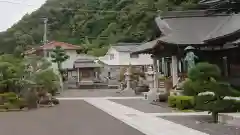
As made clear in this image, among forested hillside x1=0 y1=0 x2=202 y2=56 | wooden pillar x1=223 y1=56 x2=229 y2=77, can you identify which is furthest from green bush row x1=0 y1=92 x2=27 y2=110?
forested hillside x1=0 y1=0 x2=202 y2=56

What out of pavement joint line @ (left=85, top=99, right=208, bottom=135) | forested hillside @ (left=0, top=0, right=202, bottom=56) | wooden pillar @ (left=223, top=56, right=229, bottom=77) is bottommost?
pavement joint line @ (left=85, top=99, right=208, bottom=135)

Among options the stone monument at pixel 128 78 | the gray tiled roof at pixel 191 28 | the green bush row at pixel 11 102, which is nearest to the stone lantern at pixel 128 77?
the stone monument at pixel 128 78

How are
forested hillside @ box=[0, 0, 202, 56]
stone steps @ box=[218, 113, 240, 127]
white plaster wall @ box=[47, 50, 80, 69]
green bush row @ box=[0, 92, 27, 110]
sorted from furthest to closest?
forested hillside @ box=[0, 0, 202, 56], white plaster wall @ box=[47, 50, 80, 69], green bush row @ box=[0, 92, 27, 110], stone steps @ box=[218, 113, 240, 127]

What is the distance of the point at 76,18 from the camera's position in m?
82.3

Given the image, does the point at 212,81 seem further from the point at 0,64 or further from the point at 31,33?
the point at 31,33

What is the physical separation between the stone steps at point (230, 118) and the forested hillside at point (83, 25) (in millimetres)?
48515

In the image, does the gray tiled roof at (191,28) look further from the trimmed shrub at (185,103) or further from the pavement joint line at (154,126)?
the pavement joint line at (154,126)

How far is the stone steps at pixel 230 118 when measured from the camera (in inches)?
557

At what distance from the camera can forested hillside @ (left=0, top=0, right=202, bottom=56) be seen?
70.1m

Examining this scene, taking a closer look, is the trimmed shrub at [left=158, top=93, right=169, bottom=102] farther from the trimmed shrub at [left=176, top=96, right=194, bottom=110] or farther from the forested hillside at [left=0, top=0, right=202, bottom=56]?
the forested hillside at [left=0, top=0, right=202, bottom=56]

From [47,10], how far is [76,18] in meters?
5.95

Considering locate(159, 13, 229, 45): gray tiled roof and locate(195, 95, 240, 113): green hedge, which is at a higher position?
locate(159, 13, 229, 45): gray tiled roof

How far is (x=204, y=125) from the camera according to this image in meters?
14.4

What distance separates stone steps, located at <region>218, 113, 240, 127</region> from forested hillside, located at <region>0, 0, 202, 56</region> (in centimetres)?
4851
